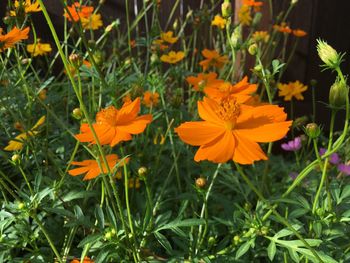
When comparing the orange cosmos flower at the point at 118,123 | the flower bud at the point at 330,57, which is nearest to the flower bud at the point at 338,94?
the flower bud at the point at 330,57

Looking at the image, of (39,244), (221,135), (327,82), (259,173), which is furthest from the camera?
(327,82)

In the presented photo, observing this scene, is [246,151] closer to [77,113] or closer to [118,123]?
[118,123]

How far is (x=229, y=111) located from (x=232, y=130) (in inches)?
1.5

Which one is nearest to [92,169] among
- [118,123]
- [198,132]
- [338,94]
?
[118,123]

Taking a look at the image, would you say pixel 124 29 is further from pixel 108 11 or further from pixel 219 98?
pixel 219 98

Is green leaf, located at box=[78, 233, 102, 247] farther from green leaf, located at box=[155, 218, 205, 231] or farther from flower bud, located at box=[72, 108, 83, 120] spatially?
flower bud, located at box=[72, 108, 83, 120]

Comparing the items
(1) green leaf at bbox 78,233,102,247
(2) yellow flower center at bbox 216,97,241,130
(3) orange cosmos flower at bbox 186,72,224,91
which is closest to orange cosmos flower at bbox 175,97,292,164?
(2) yellow flower center at bbox 216,97,241,130

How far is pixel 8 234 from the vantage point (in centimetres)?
88

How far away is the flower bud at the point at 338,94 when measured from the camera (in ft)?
2.04

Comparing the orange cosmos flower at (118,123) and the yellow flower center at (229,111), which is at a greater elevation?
the yellow flower center at (229,111)

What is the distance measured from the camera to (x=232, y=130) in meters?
0.70

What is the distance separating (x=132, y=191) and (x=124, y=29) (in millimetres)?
1228

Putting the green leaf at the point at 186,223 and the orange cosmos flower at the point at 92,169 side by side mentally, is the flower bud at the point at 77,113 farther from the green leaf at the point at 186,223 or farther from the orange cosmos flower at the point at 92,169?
the green leaf at the point at 186,223

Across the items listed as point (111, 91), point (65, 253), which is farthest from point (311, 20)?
point (65, 253)
